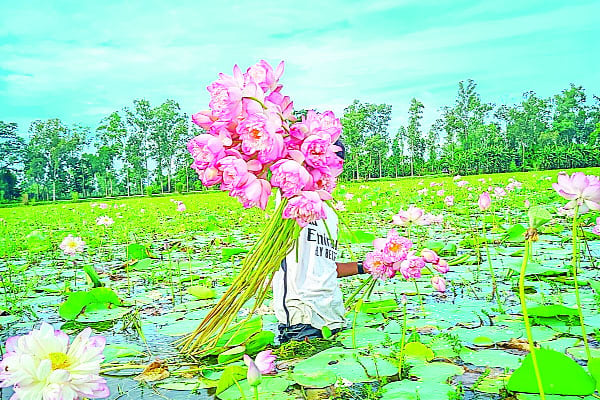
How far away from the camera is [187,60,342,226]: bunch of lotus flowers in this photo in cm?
111

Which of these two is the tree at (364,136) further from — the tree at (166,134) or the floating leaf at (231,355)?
the floating leaf at (231,355)

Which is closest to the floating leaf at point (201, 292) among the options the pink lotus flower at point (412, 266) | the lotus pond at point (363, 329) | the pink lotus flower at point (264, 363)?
the lotus pond at point (363, 329)

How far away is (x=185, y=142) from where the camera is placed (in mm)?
43844


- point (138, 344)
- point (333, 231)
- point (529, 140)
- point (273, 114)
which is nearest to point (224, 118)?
point (273, 114)

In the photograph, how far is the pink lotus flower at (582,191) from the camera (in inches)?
48.5

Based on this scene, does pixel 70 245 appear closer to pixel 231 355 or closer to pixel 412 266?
pixel 231 355

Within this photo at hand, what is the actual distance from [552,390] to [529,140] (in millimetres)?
47402

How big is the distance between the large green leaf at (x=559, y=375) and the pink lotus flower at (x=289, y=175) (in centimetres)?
87

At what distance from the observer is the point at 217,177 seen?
1.18m

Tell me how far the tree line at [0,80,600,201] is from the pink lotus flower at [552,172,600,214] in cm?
3773

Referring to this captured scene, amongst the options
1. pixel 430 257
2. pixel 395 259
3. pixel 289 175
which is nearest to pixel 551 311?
pixel 430 257

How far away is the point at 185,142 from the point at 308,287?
141 feet

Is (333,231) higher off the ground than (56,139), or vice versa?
(56,139)

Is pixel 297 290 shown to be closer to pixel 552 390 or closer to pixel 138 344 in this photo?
pixel 138 344
